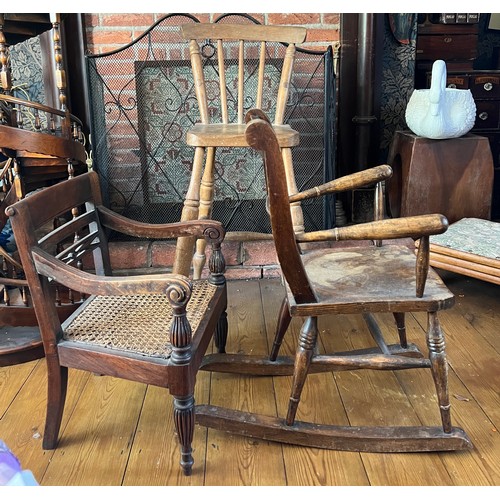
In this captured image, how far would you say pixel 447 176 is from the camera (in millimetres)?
2666

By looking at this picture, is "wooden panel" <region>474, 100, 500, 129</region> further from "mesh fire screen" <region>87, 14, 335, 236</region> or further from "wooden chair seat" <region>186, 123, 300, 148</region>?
"wooden chair seat" <region>186, 123, 300, 148</region>

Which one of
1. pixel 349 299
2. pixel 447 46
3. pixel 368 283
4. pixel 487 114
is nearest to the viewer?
pixel 349 299

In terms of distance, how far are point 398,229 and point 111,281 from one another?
2.17 ft

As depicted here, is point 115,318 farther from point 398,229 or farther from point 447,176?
point 447,176

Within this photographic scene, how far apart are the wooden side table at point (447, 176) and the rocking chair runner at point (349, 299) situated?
1.02m

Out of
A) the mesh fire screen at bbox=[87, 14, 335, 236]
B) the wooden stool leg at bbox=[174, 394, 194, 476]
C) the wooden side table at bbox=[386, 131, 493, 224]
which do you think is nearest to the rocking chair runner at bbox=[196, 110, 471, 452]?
the wooden stool leg at bbox=[174, 394, 194, 476]

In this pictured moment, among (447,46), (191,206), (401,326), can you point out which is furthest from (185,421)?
(447,46)

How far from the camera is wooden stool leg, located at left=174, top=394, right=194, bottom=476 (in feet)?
4.56

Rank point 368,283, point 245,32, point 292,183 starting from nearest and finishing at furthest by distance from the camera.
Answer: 1. point 368,283
2. point 292,183
3. point 245,32

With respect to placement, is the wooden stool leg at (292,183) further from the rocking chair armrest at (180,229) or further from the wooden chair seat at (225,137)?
the rocking chair armrest at (180,229)

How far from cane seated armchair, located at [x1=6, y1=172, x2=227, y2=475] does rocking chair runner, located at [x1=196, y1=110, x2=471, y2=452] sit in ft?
0.78

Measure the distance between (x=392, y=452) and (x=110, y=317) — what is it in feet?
2.64

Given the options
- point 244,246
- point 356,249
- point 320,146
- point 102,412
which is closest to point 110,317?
point 102,412

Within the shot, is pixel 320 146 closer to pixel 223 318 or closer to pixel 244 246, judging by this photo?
pixel 244 246
